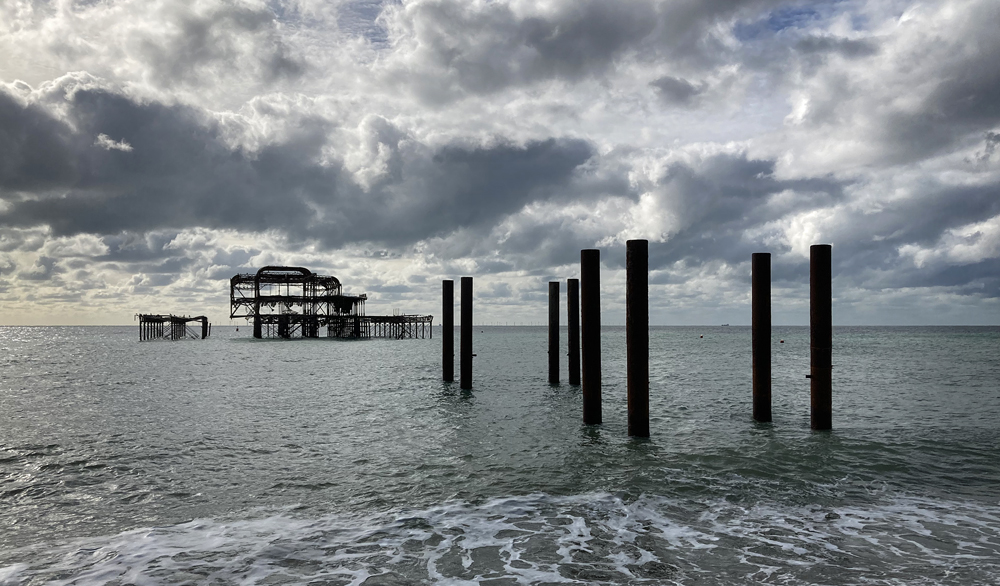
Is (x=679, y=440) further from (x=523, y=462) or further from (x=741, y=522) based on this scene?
(x=741, y=522)

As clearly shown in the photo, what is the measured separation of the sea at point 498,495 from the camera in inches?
225

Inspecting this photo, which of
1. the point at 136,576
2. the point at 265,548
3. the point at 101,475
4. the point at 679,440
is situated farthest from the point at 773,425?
the point at 101,475

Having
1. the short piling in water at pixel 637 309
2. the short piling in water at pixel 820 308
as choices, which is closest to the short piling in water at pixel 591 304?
the short piling in water at pixel 637 309

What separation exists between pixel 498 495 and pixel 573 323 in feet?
37.4

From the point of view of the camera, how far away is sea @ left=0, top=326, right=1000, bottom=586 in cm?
571

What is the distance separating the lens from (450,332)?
19828 millimetres

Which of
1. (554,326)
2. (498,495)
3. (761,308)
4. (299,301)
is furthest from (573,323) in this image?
(299,301)

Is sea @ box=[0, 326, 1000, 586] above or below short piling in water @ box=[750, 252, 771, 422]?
below

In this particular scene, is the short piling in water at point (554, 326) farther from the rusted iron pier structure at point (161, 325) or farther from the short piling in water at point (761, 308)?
the rusted iron pier structure at point (161, 325)

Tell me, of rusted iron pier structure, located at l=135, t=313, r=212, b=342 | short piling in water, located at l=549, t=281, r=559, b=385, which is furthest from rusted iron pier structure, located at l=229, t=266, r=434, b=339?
short piling in water, located at l=549, t=281, r=559, b=385

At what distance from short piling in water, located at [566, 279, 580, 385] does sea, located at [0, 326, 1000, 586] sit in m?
3.10

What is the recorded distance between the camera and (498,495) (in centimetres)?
813

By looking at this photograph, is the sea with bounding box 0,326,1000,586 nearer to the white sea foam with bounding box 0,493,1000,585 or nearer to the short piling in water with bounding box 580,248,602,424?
the white sea foam with bounding box 0,493,1000,585

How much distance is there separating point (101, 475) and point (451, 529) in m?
6.89
